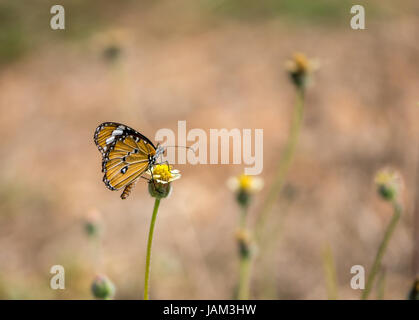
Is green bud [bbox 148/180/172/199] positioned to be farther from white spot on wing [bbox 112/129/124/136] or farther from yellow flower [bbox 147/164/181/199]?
white spot on wing [bbox 112/129/124/136]

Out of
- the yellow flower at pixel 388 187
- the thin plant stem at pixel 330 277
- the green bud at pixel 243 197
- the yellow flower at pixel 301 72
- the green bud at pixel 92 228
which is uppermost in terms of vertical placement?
the yellow flower at pixel 301 72

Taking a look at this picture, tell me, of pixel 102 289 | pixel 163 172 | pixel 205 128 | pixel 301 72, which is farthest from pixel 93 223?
pixel 205 128

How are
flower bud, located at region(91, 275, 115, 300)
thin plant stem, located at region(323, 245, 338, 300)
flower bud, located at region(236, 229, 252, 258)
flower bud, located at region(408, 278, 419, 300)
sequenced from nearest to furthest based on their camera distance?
flower bud, located at region(408, 278, 419, 300), flower bud, located at region(91, 275, 115, 300), thin plant stem, located at region(323, 245, 338, 300), flower bud, located at region(236, 229, 252, 258)

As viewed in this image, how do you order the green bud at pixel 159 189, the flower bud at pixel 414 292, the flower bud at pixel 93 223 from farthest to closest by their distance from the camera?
1. the flower bud at pixel 93 223
2. the flower bud at pixel 414 292
3. the green bud at pixel 159 189

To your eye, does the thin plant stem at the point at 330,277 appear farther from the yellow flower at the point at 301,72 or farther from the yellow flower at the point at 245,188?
the yellow flower at the point at 301,72

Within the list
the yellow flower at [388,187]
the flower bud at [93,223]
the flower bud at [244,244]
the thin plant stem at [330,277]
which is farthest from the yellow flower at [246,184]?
the flower bud at [93,223]

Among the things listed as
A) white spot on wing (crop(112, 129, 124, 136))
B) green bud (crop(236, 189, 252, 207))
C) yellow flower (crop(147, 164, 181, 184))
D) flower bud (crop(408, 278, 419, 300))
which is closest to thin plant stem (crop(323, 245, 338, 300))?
flower bud (crop(408, 278, 419, 300))
